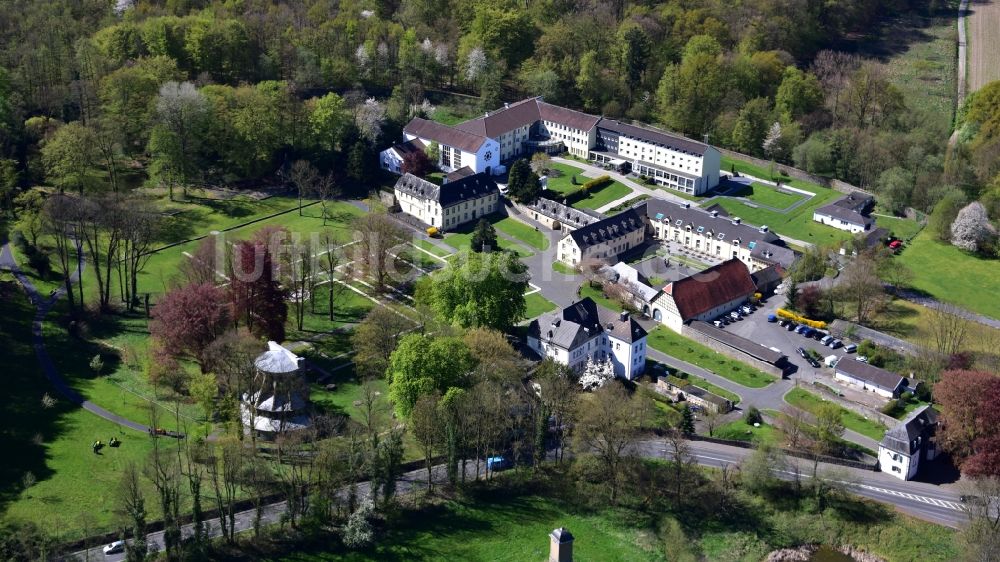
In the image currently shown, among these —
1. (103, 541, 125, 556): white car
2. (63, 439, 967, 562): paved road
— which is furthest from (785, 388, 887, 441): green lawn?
(103, 541, 125, 556): white car

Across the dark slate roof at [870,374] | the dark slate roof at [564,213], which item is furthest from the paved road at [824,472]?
the dark slate roof at [564,213]

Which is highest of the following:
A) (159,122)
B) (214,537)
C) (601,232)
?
(159,122)

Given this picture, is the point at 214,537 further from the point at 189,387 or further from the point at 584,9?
the point at 584,9

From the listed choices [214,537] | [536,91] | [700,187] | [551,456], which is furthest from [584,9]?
[214,537]

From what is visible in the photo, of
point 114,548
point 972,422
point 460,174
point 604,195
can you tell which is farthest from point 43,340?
point 972,422

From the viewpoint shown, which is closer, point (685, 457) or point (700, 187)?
point (685, 457)

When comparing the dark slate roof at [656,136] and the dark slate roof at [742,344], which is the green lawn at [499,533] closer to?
the dark slate roof at [742,344]
